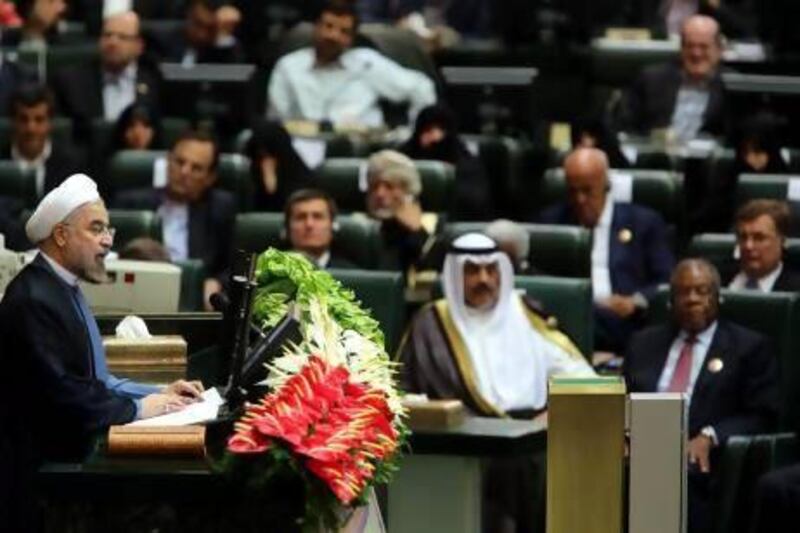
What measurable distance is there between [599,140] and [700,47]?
1.18 metres

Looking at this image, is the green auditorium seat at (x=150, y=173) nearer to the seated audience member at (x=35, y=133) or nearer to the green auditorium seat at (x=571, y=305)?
the seated audience member at (x=35, y=133)

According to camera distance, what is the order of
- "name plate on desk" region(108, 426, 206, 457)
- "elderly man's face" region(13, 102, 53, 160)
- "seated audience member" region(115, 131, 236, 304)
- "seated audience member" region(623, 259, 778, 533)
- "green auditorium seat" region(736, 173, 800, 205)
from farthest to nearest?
"elderly man's face" region(13, 102, 53, 160) < "seated audience member" region(115, 131, 236, 304) < "green auditorium seat" region(736, 173, 800, 205) < "seated audience member" region(623, 259, 778, 533) < "name plate on desk" region(108, 426, 206, 457)

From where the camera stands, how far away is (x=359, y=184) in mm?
13711

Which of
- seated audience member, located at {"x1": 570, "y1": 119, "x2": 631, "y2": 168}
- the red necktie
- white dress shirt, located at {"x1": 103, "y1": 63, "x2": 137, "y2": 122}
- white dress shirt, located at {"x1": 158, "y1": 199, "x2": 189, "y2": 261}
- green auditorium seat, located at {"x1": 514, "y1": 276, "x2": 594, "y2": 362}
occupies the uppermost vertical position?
white dress shirt, located at {"x1": 103, "y1": 63, "x2": 137, "y2": 122}

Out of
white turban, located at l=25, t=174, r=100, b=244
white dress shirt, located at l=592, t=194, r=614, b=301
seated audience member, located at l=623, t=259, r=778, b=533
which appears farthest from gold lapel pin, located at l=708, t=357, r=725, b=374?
white turban, located at l=25, t=174, r=100, b=244

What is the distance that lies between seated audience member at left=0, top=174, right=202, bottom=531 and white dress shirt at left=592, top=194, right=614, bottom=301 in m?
5.32

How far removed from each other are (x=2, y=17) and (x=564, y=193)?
4.73m

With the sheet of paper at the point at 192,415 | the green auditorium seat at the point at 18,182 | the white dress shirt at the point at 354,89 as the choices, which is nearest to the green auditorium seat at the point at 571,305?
the green auditorium seat at the point at 18,182

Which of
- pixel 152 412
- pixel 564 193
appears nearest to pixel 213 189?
pixel 564 193

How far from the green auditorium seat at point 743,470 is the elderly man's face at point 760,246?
1.25 m

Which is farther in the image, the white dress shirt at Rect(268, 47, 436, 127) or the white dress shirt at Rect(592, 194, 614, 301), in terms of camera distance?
the white dress shirt at Rect(268, 47, 436, 127)

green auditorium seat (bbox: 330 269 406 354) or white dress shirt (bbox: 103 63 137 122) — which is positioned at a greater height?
white dress shirt (bbox: 103 63 137 122)

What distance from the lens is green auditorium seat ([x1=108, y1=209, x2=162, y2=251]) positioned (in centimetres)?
1268

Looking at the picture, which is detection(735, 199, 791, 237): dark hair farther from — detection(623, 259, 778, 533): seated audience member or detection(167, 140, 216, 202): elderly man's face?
detection(167, 140, 216, 202): elderly man's face
